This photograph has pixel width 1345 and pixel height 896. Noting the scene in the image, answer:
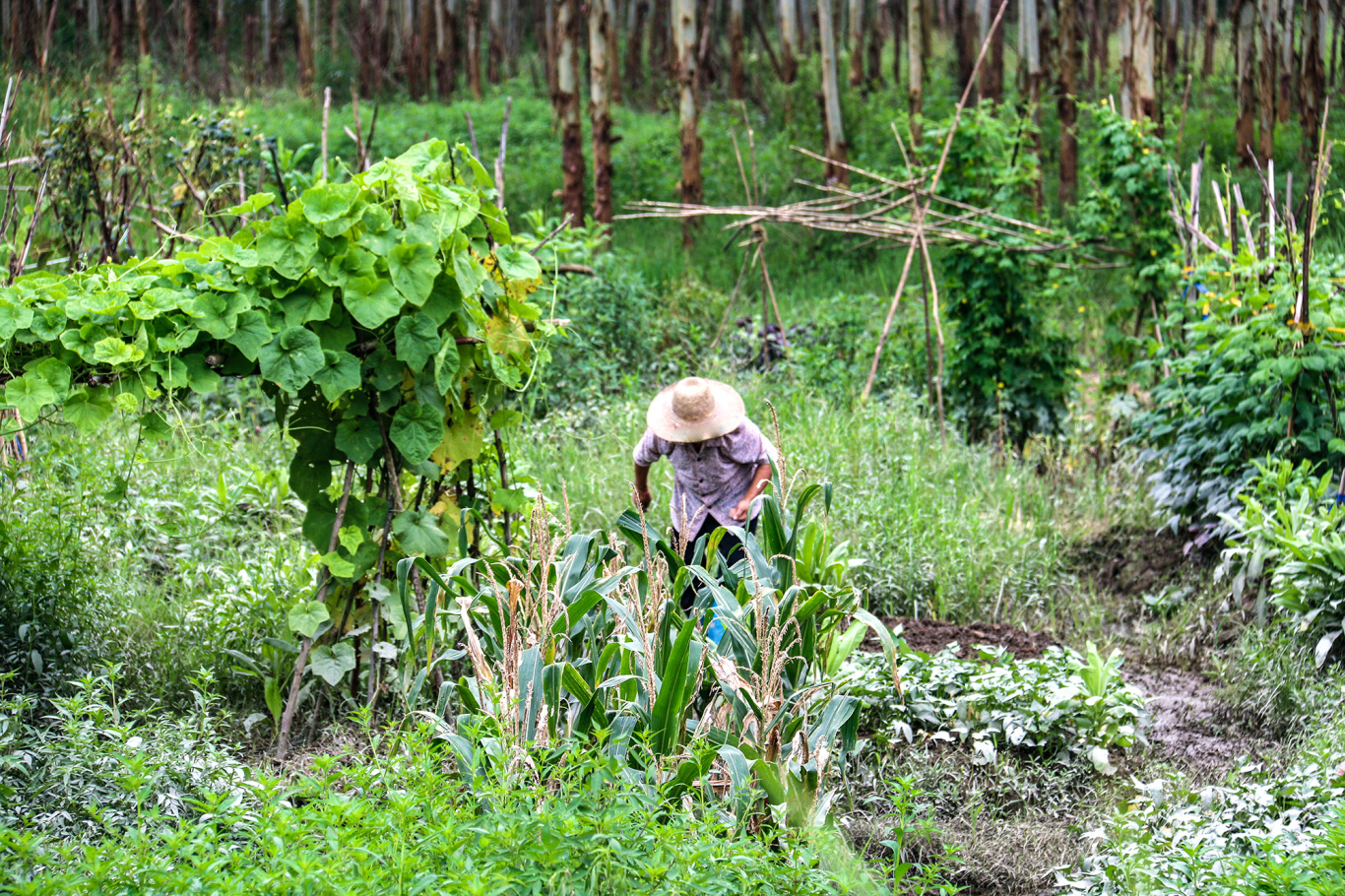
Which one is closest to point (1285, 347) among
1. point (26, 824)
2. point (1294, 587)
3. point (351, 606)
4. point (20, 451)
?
point (1294, 587)

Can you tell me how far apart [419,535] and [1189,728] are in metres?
3.03

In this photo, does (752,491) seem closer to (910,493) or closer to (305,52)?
(910,493)

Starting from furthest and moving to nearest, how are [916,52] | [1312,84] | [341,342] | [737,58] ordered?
[737,58] < [916,52] < [1312,84] < [341,342]

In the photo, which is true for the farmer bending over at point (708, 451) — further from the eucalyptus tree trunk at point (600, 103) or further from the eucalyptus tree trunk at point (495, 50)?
the eucalyptus tree trunk at point (495, 50)

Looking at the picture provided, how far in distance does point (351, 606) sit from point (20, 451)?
215cm

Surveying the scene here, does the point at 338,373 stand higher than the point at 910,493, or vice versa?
the point at 338,373

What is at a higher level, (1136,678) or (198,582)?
(198,582)

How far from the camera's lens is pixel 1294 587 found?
443 centimetres

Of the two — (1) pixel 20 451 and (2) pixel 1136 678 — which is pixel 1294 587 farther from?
(1) pixel 20 451

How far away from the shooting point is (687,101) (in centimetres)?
1210

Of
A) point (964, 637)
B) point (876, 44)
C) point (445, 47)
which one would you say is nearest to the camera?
point (964, 637)

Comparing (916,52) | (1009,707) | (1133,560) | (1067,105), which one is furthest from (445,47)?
(1009,707)

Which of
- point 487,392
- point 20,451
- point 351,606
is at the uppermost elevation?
point 487,392

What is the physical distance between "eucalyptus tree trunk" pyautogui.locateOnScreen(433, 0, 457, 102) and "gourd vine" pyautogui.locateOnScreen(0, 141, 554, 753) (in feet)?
66.1
